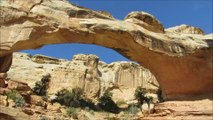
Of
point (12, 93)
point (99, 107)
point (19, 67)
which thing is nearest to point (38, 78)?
point (19, 67)

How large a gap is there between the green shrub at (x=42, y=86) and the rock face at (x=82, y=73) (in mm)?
693

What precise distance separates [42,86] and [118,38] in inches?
1313

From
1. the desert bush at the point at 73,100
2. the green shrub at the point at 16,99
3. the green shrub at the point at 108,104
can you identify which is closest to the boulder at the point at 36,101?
the green shrub at the point at 16,99

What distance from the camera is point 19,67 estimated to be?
1921 inches

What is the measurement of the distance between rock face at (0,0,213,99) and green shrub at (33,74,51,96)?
28.7 metres

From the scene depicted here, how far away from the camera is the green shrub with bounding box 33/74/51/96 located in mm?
40234

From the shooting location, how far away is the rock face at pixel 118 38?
378 inches

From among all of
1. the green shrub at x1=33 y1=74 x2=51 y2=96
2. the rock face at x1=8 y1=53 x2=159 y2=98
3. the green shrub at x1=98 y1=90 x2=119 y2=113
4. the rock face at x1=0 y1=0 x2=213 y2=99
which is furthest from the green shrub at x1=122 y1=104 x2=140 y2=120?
the rock face at x1=0 y1=0 x2=213 y2=99

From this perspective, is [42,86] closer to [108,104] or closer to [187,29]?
[108,104]

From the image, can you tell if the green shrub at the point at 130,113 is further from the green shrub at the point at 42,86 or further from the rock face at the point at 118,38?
the rock face at the point at 118,38

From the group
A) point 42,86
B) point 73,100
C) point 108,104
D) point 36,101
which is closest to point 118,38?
point 36,101

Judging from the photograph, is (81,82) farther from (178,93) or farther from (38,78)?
(178,93)

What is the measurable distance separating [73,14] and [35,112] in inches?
561

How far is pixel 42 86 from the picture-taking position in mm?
43219
